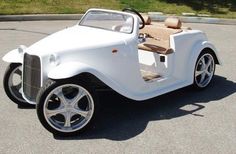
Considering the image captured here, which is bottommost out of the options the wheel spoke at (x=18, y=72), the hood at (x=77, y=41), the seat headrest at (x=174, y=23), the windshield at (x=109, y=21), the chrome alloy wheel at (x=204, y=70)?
the chrome alloy wheel at (x=204, y=70)

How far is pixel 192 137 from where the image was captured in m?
5.22

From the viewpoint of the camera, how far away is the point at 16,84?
627 centimetres

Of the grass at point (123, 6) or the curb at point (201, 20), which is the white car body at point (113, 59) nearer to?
the curb at point (201, 20)

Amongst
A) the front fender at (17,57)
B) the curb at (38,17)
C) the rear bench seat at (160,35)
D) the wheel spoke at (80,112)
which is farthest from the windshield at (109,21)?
the curb at (38,17)

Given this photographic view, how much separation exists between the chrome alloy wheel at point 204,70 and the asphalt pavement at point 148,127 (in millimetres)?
176

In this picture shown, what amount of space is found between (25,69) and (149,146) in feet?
6.19

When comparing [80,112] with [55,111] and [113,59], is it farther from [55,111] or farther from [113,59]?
[113,59]

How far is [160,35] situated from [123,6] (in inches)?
313

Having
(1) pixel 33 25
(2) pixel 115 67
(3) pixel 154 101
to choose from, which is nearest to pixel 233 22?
(1) pixel 33 25

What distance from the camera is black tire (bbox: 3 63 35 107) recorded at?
237 inches

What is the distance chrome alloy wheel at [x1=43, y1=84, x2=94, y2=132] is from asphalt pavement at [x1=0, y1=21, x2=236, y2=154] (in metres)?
0.16

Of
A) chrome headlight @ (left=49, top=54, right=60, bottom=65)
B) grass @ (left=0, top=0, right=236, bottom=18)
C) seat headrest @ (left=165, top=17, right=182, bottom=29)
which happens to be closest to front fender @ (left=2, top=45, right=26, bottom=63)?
chrome headlight @ (left=49, top=54, right=60, bottom=65)

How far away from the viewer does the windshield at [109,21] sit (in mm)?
5996

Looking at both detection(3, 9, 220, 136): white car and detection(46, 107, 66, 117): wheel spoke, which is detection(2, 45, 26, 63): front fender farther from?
detection(46, 107, 66, 117): wheel spoke
